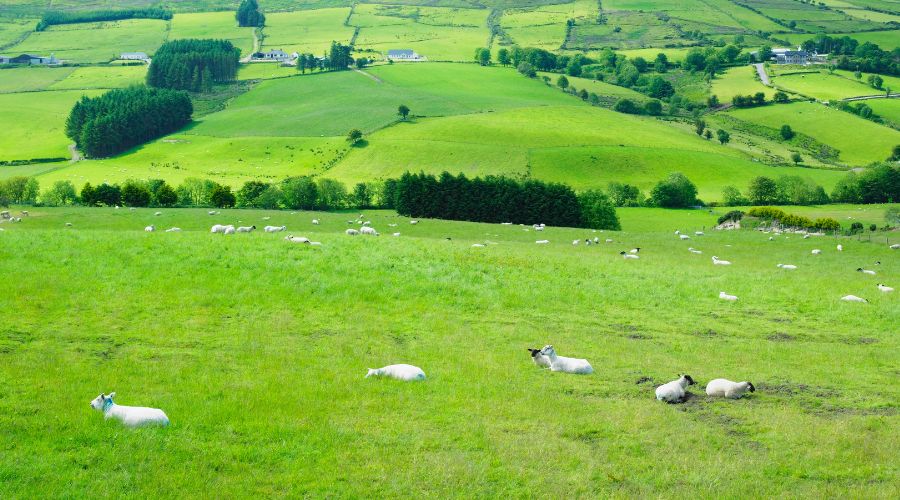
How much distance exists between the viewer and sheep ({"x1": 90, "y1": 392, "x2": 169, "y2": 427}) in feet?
45.2

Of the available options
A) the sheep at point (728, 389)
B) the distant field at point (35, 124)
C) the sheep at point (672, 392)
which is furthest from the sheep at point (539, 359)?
the distant field at point (35, 124)

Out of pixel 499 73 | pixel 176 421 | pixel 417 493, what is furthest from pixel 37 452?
pixel 499 73

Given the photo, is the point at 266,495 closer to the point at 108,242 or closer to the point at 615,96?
the point at 108,242

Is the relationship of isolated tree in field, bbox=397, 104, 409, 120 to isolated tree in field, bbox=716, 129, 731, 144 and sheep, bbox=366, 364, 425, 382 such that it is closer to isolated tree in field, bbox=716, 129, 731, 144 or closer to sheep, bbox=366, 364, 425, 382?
isolated tree in field, bbox=716, 129, 731, 144

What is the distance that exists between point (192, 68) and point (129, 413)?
614 ft

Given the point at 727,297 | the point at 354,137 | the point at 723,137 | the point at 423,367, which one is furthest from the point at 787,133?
the point at 423,367

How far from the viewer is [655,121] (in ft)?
534

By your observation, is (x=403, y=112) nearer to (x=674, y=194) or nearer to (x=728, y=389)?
(x=674, y=194)

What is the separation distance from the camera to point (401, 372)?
696 inches

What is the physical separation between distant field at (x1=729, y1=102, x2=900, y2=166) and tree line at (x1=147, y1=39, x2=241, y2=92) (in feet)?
411

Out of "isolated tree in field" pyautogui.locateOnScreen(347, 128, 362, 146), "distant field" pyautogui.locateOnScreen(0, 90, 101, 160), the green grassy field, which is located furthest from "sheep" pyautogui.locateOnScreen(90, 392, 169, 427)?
"distant field" pyautogui.locateOnScreen(0, 90, 101, 160)

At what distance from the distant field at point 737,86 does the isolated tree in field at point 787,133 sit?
23.1 metres

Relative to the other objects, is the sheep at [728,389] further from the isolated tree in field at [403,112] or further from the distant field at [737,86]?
the distant field at [737,86]

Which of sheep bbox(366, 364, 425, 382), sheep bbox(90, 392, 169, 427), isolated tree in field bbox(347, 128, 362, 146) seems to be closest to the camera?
sheep bbox(90, 392, 169, 427)
